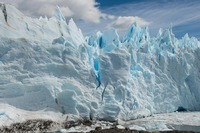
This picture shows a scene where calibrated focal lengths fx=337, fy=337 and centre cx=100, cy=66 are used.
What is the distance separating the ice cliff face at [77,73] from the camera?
63.6 feet

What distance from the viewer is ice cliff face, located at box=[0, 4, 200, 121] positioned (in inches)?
763

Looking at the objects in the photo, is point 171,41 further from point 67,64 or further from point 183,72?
point 67,64

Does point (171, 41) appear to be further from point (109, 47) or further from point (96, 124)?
point (96, 124)

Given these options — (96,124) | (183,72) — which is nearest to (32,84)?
(96,124)

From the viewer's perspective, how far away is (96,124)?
62.3 ft

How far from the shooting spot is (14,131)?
54.7 feet

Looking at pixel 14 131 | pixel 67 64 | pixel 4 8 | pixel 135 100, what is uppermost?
pixel 4 8

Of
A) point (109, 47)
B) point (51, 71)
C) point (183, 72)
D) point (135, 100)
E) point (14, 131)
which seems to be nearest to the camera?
point (14, 131)

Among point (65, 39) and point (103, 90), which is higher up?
point (65, 39)

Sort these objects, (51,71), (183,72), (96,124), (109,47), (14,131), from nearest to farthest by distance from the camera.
Answer: (14,131) < (96,124) < (51,71) < (109,47) < (183,72)

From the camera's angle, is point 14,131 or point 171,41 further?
point 171,41

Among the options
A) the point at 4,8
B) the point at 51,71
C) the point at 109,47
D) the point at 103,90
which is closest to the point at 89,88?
the point at 103,90

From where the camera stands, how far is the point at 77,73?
21031 millimetres

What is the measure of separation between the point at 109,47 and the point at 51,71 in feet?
20.7
